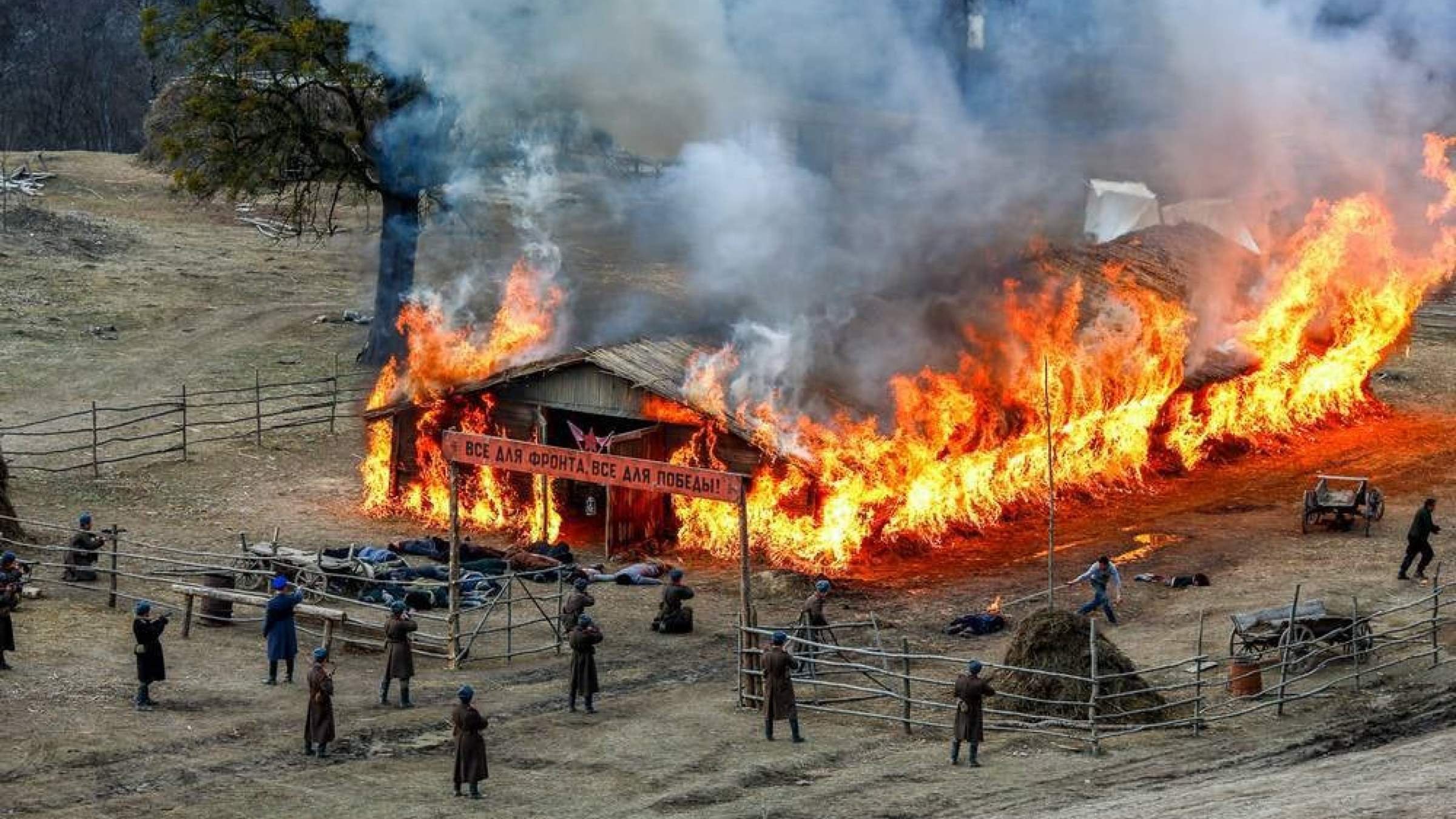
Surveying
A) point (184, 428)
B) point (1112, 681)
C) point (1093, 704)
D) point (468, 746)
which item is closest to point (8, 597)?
point (468, 746)

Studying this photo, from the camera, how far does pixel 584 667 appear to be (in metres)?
22.3

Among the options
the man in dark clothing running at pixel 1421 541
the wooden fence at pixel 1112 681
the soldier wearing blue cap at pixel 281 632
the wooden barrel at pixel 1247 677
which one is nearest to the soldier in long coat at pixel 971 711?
the wooden fence at pixel 1112 681

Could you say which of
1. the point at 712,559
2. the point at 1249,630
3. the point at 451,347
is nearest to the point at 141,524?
the point at 451,347

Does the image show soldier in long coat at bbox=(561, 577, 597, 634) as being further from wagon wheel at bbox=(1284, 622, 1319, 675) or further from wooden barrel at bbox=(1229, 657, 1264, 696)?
wagon wheel at bbox=(1284, 622, 1319, 675)

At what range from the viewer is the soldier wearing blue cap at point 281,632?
22.6m

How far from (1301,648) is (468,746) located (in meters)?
10.4

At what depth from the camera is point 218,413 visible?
39031 millimetres

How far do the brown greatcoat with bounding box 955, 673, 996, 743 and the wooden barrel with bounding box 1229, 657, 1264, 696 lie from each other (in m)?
3.83

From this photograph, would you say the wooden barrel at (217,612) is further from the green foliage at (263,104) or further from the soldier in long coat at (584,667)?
the green foliage at (263,104)

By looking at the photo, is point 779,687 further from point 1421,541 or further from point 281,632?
point 1421,541

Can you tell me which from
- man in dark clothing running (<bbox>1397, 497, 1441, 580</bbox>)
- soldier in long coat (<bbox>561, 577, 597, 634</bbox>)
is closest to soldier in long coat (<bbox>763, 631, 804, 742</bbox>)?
soldier in long coat (<bbox>561, 577, 597, 634</bbox>)

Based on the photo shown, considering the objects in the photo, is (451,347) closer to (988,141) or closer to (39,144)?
(988,141)

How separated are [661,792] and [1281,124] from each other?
28.0 m

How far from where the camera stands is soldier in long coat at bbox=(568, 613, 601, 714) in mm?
22141
